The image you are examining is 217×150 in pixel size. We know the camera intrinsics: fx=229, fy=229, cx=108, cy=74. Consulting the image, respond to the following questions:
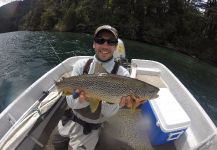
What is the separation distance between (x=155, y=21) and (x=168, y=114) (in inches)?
1827

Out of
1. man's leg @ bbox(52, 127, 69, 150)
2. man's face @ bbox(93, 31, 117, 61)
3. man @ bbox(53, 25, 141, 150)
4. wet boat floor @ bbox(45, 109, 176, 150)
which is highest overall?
man's face @ bbox(93, 31, 117, 61)

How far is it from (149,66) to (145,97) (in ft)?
17.3

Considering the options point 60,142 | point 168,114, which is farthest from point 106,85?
point 168,114

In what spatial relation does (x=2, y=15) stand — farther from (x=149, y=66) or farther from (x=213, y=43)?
(x=149, y=66)

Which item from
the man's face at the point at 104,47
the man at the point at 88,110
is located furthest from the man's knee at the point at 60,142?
the man's face at the point at 104,47

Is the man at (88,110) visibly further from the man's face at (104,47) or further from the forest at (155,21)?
the forest at (155,21)

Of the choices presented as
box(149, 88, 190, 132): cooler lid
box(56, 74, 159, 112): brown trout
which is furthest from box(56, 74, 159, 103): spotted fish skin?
box(149, 88, 190, 132): cooler lid

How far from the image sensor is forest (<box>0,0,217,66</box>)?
42.8 m

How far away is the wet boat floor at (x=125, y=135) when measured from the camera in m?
4.31

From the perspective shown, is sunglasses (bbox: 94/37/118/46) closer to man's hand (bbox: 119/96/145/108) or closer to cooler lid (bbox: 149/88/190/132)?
man's hand (bbox: 119/96/145/108)

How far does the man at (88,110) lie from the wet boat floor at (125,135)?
524mm

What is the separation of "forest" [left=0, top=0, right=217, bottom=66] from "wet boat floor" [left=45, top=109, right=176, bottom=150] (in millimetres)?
35942

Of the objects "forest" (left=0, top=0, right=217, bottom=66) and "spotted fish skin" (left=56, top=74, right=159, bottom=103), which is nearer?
"spotted fish skin" (left=56, top=74, right=159, bottom=103)

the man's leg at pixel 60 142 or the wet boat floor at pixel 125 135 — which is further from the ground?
the man's leg at pixel 60 142
